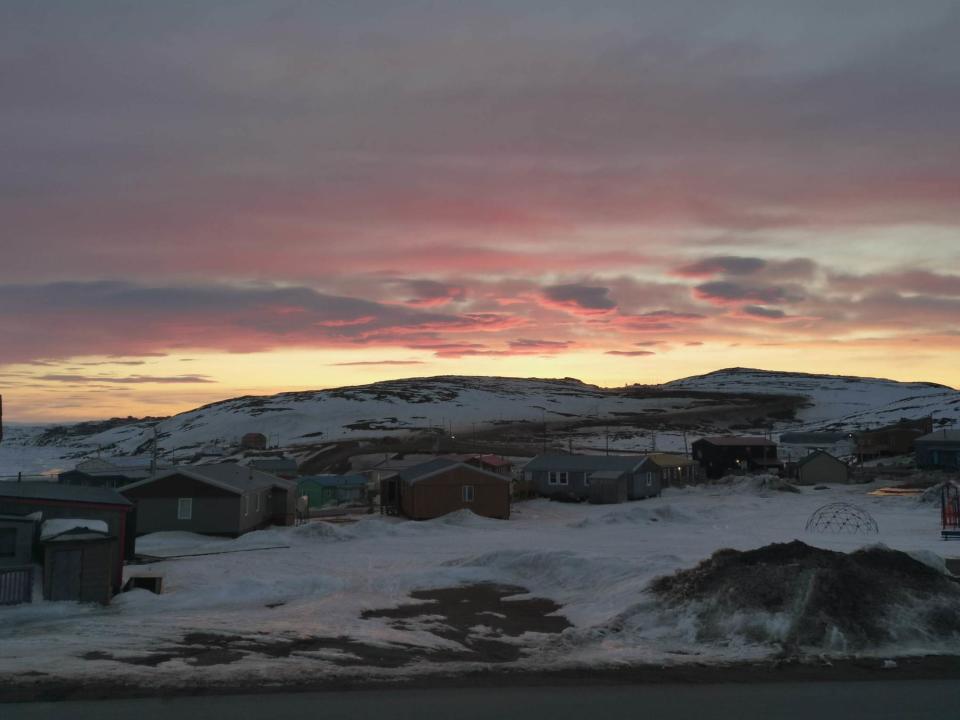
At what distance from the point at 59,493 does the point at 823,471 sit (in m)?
68.0

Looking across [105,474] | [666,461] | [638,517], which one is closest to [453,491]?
[638,517]

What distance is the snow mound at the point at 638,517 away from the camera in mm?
51000

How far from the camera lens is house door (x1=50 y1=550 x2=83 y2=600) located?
82.7 ft

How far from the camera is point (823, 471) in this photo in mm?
77875

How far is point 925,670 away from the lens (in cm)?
1889

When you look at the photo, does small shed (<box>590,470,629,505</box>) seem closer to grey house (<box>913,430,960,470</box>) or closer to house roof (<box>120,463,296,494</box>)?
house roof (<box>120,463,296,494</box>)

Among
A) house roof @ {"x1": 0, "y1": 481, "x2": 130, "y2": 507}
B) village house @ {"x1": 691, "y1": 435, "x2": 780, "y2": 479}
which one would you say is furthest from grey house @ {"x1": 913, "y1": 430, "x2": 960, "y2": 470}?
house roof @ {"x1": 0, "y1": 481, "x2": 130, "y2": 507}

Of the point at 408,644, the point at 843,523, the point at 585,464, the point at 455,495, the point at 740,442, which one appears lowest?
the point at 408,644

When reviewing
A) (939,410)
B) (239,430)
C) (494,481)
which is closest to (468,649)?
(494,481)

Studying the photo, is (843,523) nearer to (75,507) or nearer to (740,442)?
(75,507)

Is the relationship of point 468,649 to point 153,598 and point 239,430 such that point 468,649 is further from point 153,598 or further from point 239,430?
point 239,430

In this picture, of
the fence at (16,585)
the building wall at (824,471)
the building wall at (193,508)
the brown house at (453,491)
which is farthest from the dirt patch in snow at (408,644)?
the building wall at (824,471)

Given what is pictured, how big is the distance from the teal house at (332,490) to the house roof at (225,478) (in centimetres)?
1486

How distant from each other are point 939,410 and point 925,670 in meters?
170
